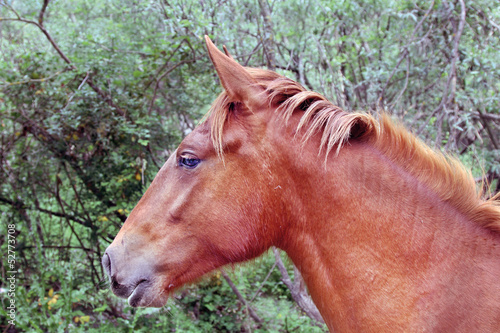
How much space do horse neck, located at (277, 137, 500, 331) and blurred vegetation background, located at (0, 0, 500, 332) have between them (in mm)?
2201

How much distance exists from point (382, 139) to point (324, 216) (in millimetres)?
427

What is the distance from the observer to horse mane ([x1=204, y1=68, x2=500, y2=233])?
151cm

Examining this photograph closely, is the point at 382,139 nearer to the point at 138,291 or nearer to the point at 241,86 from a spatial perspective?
the point at 241,86

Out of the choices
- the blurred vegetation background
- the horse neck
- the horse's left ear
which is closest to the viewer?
the horse neck

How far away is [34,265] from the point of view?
187 inches

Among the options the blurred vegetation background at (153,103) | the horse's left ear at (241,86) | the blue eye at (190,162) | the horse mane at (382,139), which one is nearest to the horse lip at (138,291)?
the blue eye at (190,162)

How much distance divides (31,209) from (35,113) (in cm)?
133

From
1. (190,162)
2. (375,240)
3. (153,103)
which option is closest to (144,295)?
(190,162)

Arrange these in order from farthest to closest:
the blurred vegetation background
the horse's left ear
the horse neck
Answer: the blurred vegetation background
the horse's left ear
the horse neck

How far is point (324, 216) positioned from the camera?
159cm

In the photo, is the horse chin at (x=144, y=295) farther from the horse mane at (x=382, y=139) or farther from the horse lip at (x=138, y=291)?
the horse mane at (x=382, y=139)

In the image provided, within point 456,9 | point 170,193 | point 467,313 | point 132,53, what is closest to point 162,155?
point 132,53

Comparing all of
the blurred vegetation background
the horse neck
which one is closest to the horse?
the horse neck

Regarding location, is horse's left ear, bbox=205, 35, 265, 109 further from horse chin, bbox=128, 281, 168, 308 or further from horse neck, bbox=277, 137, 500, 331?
horse chin, bbox=128, 281, 168, 308
